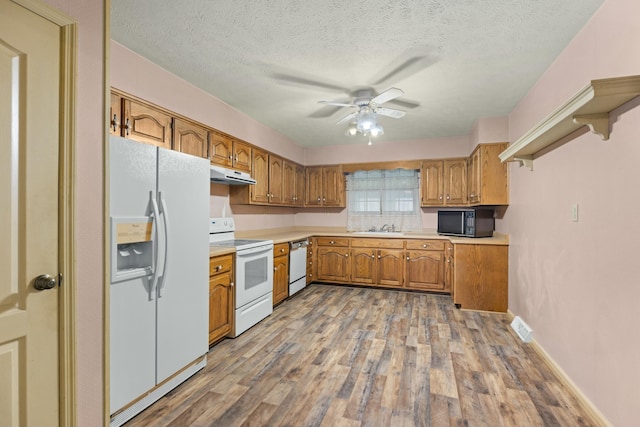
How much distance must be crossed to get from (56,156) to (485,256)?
408 cm

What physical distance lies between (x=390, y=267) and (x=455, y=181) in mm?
1700

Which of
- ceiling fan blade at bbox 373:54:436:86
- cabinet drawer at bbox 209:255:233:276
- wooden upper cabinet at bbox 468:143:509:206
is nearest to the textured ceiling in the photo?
ceiling fan blade at bbox 373:54:436:86

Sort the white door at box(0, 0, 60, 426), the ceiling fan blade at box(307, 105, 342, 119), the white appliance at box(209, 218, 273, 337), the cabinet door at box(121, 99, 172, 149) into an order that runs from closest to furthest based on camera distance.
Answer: the white door at box(0, 0, 60, 426) → the cabinet door at box(121, 99, 172, 149) → the white appliance at box(209, 218, 273, 337) → the ceiling fan blade at box(307, 105, 342, 119)

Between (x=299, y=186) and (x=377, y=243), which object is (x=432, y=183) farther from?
(x=299, y=186)

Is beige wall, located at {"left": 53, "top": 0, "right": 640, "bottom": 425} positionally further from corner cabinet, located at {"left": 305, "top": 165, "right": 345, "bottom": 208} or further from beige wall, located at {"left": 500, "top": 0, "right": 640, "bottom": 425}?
corner cabinet, located at {"left": 305, "top": 165, "right": 345, "bottom": 208}

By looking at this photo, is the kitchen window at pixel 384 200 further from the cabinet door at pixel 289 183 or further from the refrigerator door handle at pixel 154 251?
the refrigerator door handle at pixel 154 251

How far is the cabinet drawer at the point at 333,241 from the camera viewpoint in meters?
4.89

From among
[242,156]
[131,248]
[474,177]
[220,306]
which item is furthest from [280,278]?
[474,177]

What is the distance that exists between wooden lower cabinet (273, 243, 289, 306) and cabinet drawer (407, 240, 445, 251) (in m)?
1.90

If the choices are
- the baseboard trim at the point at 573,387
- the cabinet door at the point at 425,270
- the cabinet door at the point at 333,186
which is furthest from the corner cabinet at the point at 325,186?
the baseboard trim at the point at 573,387

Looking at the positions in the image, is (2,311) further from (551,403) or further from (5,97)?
(551,403)

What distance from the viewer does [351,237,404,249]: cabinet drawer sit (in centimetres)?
461

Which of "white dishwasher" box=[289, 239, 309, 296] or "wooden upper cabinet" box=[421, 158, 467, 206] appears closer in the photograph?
"white dishwasher" box=[289, 239, 309, 296]

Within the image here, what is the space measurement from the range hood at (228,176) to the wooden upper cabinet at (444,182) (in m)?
2.81
